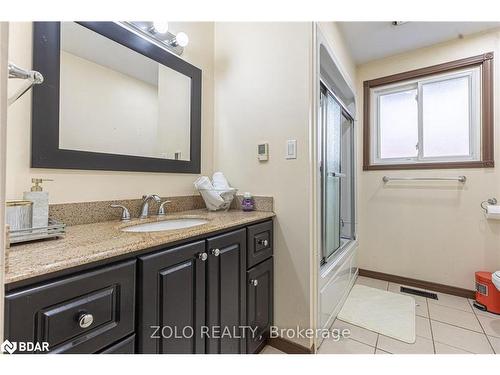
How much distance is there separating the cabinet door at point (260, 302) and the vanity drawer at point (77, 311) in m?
0.67

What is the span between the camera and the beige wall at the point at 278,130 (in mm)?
1372

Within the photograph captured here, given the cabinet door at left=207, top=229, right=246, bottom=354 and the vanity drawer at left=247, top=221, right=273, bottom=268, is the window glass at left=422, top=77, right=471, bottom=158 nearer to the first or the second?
the vanity drawer at left=247, top=221, right=273, bottom=268

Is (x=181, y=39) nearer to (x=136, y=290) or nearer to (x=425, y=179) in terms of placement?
(x=136, y=290)

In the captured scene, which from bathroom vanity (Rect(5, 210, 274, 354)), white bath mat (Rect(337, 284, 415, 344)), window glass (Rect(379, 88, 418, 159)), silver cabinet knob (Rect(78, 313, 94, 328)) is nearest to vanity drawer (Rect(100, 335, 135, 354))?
bathroom vanity (Rect(5, 210, 274, 354))

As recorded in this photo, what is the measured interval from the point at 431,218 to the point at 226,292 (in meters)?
2.20

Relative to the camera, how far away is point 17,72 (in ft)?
1.87

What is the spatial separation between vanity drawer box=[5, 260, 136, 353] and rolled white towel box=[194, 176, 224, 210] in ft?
2.73

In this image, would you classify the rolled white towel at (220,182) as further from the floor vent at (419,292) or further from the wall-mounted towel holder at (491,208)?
the wall-mounted towel holder at (491,208)

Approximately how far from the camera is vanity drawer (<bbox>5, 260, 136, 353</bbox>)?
1.62 ft

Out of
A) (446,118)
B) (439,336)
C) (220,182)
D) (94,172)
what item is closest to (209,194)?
(220,182)

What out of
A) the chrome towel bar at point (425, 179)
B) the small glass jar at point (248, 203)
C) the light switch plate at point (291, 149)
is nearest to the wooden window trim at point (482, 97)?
the chrome towel bar at point (425, 179)
